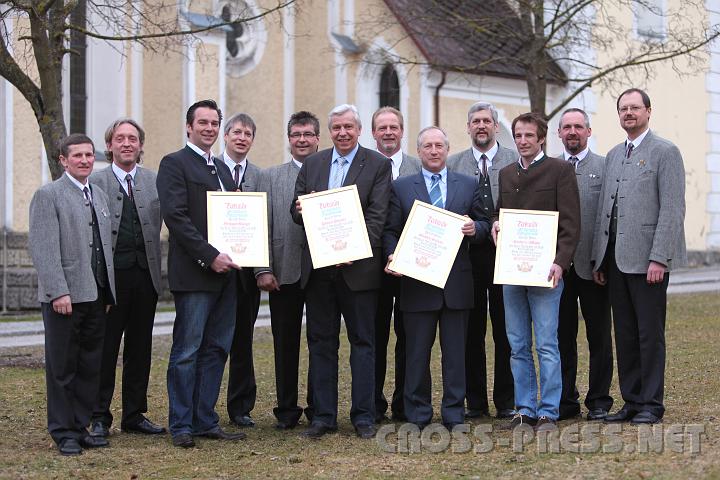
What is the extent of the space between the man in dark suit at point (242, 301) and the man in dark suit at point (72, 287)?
104 centimetres

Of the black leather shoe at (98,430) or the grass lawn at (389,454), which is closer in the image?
the grass lawn at (389,454)

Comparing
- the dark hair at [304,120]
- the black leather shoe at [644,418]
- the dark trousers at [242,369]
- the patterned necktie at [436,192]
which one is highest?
the dark hair at [304,120]

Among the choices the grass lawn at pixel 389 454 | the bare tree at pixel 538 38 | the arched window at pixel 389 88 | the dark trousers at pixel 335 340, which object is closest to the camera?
the grass lawn at pixel 389 454

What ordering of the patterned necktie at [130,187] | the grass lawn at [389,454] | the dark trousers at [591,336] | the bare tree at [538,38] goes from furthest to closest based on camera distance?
the bare tree at [538,38] → the dark trousers at [591,336] → the patterned necktie at [130,187] → the grass lawn at [389,454]

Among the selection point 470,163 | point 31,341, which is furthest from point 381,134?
point 31,341

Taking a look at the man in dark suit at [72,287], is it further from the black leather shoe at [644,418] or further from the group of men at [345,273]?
the black leather shoe at [644,418]

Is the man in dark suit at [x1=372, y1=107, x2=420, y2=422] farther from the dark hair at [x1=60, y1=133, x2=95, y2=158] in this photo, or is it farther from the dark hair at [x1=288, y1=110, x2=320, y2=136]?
the dark hair at [x1=60, y1=133, x2=95, y2=158]

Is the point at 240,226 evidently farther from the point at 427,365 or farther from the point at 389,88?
the point at 389,88

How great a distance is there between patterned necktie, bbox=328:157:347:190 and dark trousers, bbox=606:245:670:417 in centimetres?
200

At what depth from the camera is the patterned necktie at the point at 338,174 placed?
8.21 metres

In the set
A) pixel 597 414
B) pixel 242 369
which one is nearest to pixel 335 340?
pixel 242 369

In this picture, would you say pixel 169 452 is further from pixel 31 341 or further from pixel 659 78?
pixel 659 78

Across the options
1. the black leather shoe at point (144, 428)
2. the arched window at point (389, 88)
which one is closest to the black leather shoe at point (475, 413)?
the black leather shoe at point (144, 428)

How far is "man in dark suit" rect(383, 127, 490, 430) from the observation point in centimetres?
816
